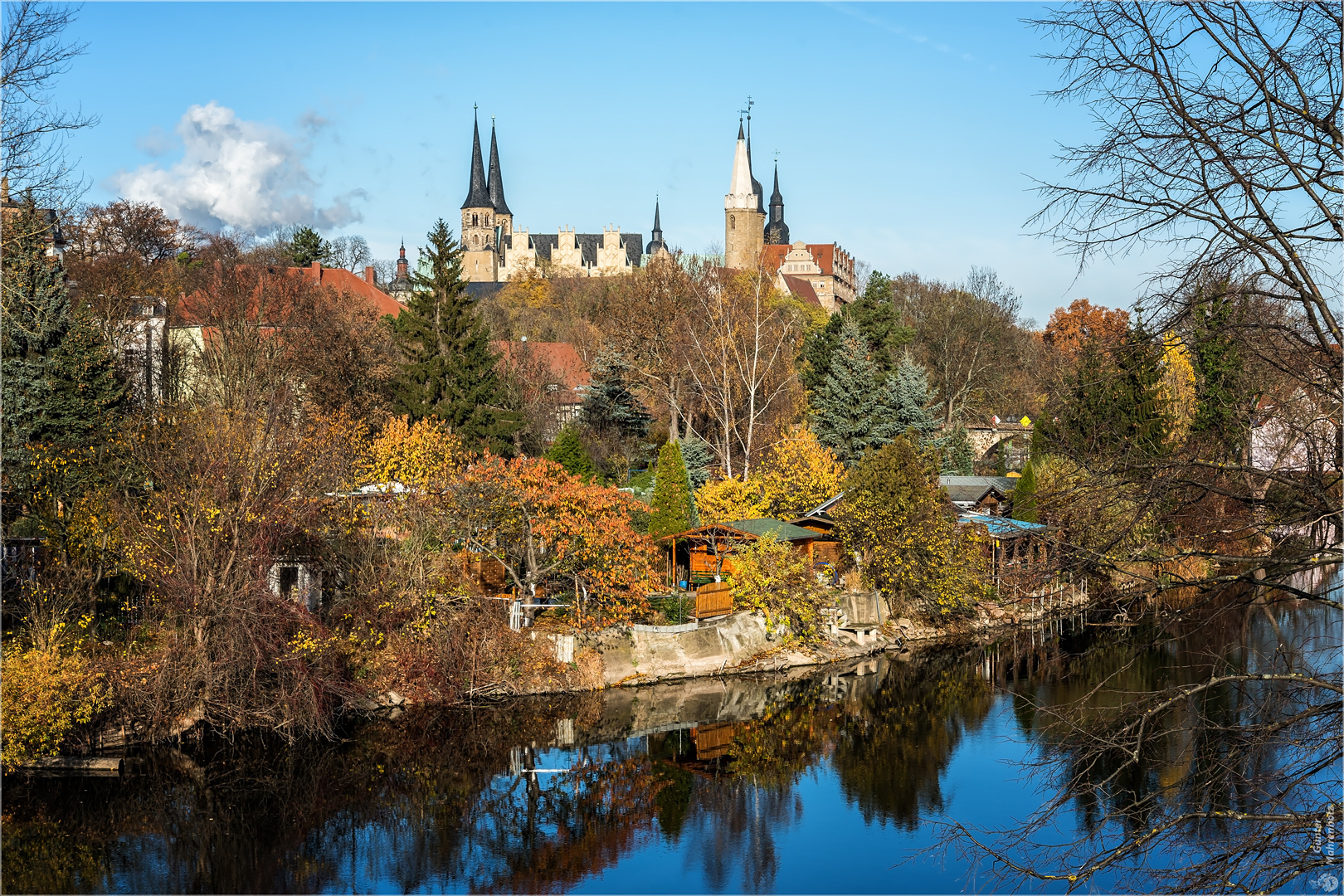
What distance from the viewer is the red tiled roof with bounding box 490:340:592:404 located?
45.5 m

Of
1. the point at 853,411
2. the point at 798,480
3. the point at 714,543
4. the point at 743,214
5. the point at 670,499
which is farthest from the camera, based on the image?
the point at 743,214

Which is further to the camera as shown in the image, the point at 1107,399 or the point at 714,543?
the point at 714,543

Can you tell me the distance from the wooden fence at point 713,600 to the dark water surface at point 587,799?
2571mm

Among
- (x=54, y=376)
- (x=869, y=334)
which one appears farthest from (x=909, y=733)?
(x=869, y=334)

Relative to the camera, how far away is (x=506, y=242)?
13950 cm

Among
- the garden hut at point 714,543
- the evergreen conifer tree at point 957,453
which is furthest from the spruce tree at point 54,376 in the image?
the evergreen conifer tree at point 957,453

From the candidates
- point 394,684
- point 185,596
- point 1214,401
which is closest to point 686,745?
point 394,684

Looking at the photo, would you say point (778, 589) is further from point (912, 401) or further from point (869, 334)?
point (869, 334)

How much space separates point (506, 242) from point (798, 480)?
11418 centimetres

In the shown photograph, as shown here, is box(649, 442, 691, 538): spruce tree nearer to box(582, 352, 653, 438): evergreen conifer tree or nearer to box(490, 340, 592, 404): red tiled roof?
box(582, 352, 653, 438): evergreen conifer tree

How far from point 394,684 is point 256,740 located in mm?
2978

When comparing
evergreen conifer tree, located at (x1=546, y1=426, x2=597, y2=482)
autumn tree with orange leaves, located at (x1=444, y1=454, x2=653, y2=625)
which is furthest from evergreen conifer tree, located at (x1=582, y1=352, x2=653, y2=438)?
autumn tree with orange leaves, located at (x1=444, y1=454, x2=653, y2=625)

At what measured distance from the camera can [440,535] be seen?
2238 centimetres

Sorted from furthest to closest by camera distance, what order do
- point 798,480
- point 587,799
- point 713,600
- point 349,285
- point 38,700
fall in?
point 349,285 < point 798,480 < point 713,600 < point 587,799 < point 38,700
